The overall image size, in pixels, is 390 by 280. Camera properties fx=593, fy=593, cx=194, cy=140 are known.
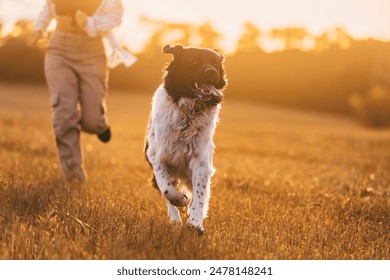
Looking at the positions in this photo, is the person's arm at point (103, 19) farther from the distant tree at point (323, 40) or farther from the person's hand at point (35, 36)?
the distant tree at point (323, 40)

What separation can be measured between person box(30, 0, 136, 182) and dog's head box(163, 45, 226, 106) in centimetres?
252

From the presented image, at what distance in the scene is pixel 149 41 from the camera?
6044cm

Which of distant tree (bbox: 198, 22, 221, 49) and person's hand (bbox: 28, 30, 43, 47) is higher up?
person's hand (bbox: 28, 30, 43, 47)

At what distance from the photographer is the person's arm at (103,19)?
8016 mm

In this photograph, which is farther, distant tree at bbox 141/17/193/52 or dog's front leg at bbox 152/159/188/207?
distant tree at bbox 141/17/193/52

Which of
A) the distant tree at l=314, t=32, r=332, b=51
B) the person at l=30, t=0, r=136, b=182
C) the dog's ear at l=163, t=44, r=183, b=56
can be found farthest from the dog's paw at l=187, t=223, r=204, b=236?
the distant tree at l=314, t=32, r=332, b=51

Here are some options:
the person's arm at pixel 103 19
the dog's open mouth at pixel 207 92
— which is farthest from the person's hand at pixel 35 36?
the dog's open mouth at pixel 207 92

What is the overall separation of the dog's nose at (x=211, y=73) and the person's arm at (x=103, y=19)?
2896 mm

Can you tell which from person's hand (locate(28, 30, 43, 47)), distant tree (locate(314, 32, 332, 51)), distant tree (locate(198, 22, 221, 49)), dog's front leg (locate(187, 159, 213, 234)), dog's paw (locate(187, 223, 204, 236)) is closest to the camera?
dog's paw (locate(187, 223, 204, 236))

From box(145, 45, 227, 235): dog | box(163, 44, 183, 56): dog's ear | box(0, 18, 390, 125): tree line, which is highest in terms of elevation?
box(163, 44, 183, 56): dog's ear

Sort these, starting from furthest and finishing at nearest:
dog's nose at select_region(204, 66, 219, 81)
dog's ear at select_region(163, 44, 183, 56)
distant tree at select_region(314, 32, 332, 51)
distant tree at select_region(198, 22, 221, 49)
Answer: distant tree at select_region(314, 32, 332, 51) < distant tree at select_region(198, 22, 221, 49) < dog's ear at select_region(163, 44, 183, 56) < dog's nose at select_region(204, 66, 219, 81)

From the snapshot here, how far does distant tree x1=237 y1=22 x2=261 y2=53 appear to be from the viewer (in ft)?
218

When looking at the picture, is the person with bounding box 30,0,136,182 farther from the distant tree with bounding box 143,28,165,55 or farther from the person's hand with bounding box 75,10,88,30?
the distant tree with bounding box 143,28,165,55

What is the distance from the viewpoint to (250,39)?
223 ft
